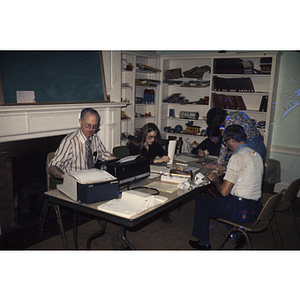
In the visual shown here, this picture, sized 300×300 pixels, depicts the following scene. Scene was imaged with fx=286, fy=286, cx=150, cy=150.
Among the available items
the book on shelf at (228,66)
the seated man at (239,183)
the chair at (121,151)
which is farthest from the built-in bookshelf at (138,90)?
the seated man at (239,183)

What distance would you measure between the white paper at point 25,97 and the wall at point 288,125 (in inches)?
106

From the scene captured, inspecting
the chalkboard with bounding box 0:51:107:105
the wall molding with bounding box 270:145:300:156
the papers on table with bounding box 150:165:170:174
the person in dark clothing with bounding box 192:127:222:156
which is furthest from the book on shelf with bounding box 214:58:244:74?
the papers on table with bounding box 150:165:170:174

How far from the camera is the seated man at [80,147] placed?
2699 mm

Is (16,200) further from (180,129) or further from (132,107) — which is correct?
(180,129)

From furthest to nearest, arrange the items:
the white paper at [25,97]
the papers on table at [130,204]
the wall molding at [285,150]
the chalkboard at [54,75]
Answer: the wall molding at [285,150] → the white paper at [25,97] → the chalkboard at [54,75] → the papers on table at [130,204]

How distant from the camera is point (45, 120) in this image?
10.6ft

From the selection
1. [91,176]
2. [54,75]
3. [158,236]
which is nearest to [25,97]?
[54,75]

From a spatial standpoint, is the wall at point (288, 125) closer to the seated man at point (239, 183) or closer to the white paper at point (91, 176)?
the seated man at point (239, 183)

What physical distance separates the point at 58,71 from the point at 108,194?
1.91 metres

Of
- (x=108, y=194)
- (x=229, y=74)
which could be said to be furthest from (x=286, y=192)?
(x=229, y=74)

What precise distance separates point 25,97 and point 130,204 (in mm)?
1804

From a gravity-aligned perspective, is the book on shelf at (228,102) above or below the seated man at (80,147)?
above

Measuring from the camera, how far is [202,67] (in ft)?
15.9
